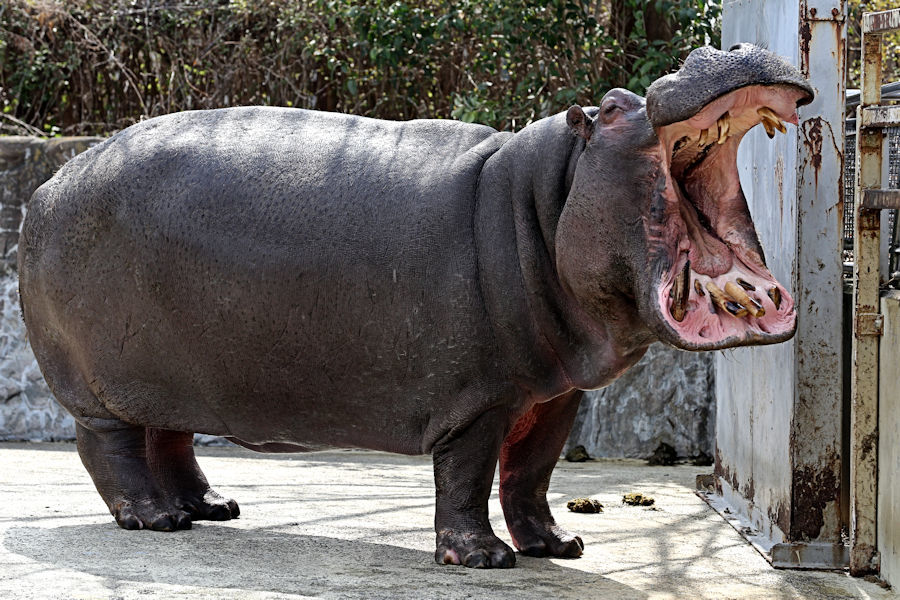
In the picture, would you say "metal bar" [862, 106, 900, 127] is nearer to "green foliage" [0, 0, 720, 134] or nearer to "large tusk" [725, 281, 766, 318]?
"large tusk" [725, 281, 766, 318]

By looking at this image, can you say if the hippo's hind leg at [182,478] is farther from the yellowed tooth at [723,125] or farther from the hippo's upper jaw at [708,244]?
the yellowed tooth at [723,125]

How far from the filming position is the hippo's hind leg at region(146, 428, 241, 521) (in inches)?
199

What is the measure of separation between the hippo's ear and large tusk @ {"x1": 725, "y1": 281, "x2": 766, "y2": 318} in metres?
0.68

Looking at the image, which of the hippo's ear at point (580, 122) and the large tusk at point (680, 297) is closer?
the large tusk at point (680, 297)

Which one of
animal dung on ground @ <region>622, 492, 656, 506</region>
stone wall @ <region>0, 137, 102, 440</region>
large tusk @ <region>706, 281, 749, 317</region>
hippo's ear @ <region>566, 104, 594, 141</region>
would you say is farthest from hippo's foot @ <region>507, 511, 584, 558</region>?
stone wall @ <region>0, 137, 102, 440</region>

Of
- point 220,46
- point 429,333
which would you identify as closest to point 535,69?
point 220,46

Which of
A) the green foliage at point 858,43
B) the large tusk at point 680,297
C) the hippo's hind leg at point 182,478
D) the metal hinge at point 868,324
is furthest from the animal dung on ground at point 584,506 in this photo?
the green foliage at point 858,43

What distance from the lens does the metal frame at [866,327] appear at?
4316mm

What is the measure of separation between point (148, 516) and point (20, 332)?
345cm

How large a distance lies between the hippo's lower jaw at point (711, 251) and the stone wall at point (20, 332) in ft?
16.6

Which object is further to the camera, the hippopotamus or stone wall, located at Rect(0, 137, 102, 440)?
stone wall, located at Rect(0, 137, 102, 440)

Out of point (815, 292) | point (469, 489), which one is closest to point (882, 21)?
point (815, 292)

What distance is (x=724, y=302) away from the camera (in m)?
3.66

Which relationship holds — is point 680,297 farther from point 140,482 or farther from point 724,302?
point 140,482
